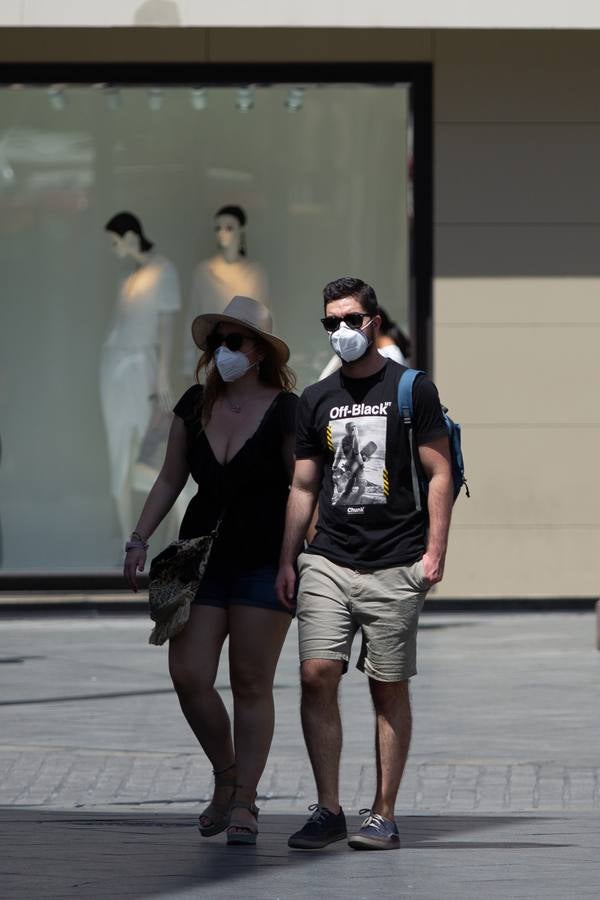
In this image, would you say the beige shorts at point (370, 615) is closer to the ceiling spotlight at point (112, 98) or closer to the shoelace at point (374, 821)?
the shoelace at point (374, 821)

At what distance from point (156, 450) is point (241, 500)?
777 cm

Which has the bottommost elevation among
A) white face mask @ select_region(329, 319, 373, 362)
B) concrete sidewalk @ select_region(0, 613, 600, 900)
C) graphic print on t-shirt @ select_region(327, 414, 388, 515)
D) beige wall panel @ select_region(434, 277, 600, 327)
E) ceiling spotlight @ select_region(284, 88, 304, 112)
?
concrete sidewalk @ select_region(0, 613, 600, 900)

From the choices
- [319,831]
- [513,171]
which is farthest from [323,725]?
[513,171]

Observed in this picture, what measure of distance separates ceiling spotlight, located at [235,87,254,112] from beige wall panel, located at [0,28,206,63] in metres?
0.39

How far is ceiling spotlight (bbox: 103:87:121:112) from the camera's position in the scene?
48.4 ft

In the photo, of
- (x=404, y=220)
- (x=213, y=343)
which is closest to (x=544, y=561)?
(x=404, y=220)

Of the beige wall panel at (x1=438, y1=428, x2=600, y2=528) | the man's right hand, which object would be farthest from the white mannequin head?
the man's right hand

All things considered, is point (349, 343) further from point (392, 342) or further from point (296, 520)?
point (392, 342)

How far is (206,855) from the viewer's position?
22.5ft

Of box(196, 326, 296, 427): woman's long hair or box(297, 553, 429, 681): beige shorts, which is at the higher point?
box(196, 326, 296, 427): woman's long hair

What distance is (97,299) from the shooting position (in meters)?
15.1

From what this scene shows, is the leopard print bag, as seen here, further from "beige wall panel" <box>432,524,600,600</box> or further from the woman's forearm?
"beige wall panel" <box>432,524,600,600</box>

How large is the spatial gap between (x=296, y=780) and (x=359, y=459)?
2.00 meters

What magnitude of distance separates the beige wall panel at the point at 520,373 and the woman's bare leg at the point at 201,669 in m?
7.49
